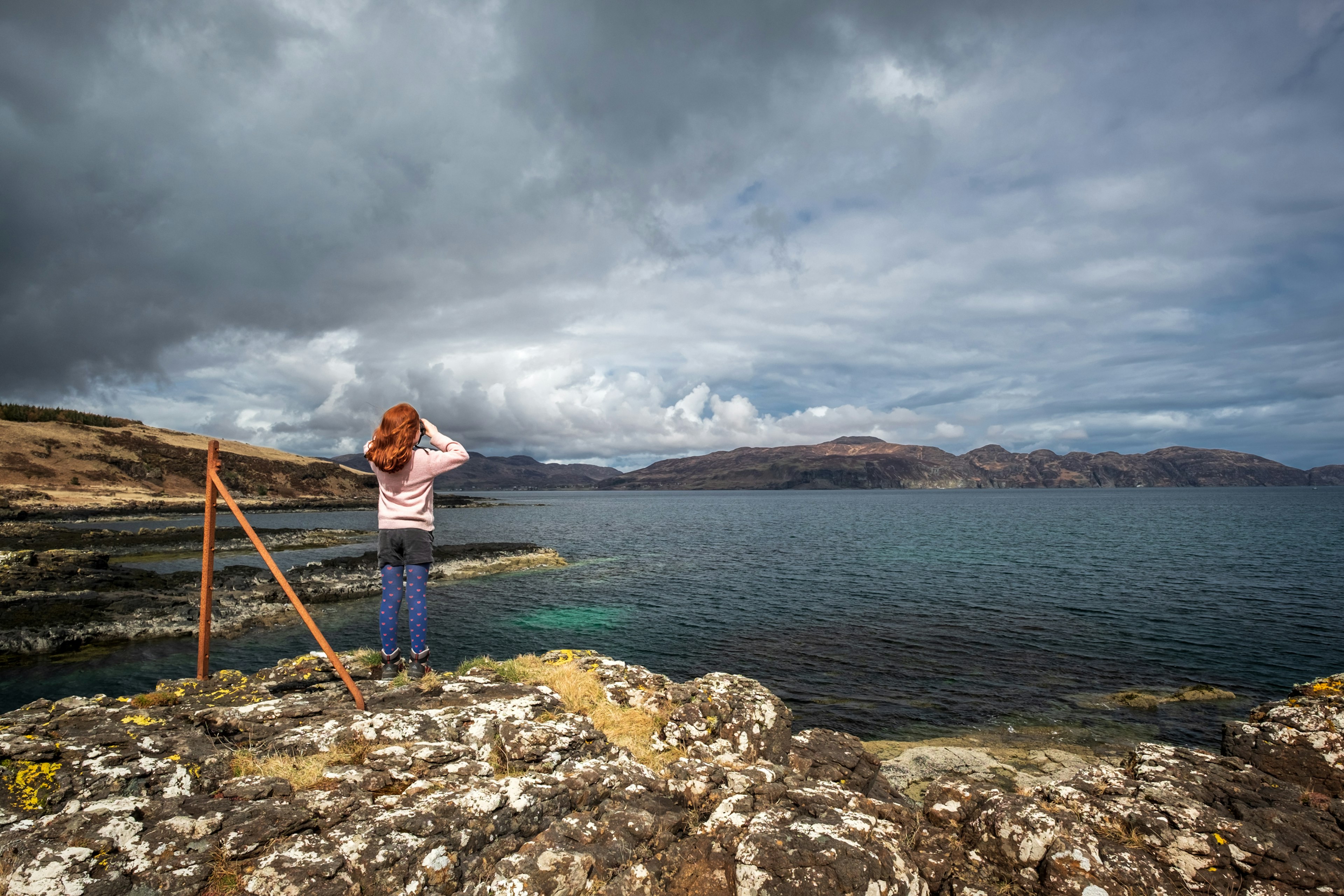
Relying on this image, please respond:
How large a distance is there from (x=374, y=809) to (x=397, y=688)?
3.94 m

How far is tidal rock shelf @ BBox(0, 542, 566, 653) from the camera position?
84.4 feet

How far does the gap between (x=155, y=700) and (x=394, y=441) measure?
5071 millimetres

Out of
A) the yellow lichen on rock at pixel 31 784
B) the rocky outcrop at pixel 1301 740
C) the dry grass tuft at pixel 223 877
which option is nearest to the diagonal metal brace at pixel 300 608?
the yellow lichen on rock at pixel 31 784

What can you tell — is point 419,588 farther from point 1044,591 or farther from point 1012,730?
point 1044,591

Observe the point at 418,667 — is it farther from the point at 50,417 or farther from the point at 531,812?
the point at 50,417

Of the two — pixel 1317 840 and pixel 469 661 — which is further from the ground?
pixel 469 661

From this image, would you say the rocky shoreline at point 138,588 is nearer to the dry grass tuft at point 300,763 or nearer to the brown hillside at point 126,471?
the dry grass tuft at point 300,763

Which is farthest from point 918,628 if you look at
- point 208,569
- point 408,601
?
point 208,569

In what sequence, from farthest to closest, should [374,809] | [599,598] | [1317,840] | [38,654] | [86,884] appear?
[599,598] → [38,654] → [1317,840] → [374,809] → [86,884]

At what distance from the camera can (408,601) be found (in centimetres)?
970

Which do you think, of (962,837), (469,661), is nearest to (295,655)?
→ (469,661)

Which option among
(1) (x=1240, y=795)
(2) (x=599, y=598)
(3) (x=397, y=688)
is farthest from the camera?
(2) (x=599, y=598)

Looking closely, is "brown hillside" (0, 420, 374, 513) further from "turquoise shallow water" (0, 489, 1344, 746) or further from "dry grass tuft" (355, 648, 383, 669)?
"dry grass tuft" (355, 648, 383, 669)

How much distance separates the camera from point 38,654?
23734 millimetres
